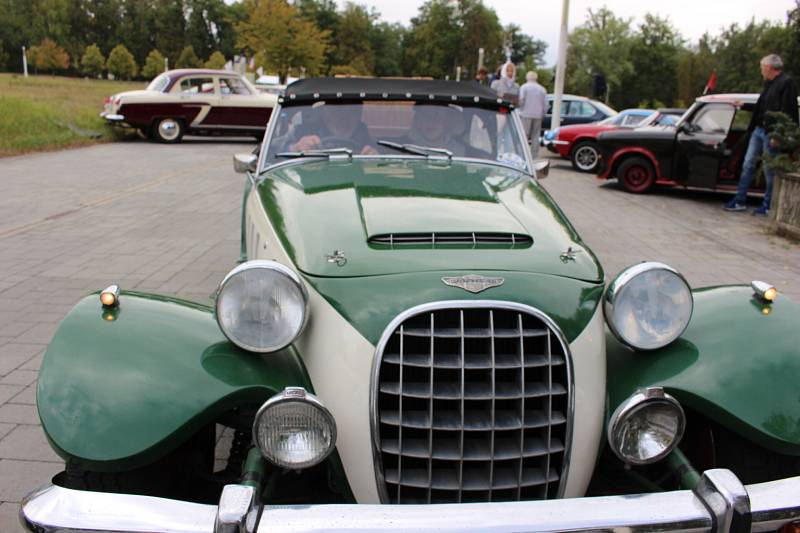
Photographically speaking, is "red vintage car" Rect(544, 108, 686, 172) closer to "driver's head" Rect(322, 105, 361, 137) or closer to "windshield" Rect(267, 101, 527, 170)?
"windshield" Rect(267, 101, 527, 170)

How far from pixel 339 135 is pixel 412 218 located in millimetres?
1443

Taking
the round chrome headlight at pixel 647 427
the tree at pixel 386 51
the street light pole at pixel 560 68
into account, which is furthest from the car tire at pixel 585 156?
the tree at pixel 386 51

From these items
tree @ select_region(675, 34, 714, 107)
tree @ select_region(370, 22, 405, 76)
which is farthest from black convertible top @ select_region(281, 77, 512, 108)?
tree @ select_region(370, 22, 405, 76)

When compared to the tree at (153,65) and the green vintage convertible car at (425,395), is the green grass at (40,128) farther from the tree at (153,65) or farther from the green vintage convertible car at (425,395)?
the tree at (153,65)

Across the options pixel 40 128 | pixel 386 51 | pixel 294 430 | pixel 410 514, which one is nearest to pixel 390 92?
pixel 294 430

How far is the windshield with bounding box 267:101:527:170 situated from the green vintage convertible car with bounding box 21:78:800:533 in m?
1.30

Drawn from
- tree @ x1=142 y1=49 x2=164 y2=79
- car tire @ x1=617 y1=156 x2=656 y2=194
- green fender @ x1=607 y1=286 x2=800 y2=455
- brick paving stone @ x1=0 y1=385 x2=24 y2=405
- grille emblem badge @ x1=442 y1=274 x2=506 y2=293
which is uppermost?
tree @ x1=142 y1=49 x2=164 y2=79

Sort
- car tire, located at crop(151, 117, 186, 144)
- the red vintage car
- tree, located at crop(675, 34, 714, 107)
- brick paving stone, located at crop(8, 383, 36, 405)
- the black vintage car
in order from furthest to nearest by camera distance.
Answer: tree, located at crop(675, 34, 714, 107) → car tire, located at crop(151, 117, 186, 144) → the red vintage car → the black vintage car → brick paving stone, located at crop(8, 383, 36, 405)

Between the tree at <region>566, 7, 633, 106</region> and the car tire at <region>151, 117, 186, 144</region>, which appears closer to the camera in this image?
the car tire at <region>151, 117, 186, 144</region>

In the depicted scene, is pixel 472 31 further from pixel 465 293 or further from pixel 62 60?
pixel 465 293

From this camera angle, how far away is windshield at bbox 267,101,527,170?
399 centimetres

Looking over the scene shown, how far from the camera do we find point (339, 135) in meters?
4.02

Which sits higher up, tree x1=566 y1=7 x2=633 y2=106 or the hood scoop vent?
tree x1=566 y1=7 x2=633 y2=106

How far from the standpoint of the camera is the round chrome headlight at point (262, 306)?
7.58 ft
